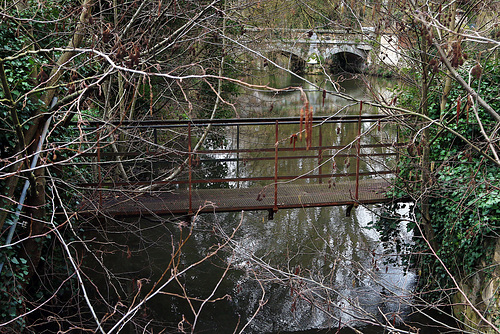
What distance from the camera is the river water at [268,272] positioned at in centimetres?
655

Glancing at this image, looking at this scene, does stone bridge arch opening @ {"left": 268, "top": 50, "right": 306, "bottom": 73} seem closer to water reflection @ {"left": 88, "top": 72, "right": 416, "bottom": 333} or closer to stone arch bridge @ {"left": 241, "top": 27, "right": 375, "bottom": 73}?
stone arch bridge @ {"left": 241, "top": 27, "right": 375, "bottom": 73}

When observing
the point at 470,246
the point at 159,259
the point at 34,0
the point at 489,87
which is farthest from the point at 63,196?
the point at 489,87

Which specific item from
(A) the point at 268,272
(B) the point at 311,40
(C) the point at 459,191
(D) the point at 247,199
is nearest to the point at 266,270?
(A) the point at 268,272

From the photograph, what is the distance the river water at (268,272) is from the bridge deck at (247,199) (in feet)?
0.74

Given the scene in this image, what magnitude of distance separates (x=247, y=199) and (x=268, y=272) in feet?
4.16

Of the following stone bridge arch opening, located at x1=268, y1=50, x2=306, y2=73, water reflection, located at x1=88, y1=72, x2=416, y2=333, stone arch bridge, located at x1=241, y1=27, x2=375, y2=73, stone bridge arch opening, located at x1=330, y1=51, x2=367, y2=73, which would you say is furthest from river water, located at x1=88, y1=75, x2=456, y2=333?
stone bridge arch opening, located at x1=268, y1=50, x2=306, y2=73

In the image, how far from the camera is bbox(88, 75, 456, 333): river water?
21.5 ft

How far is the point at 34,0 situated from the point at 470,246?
632cm

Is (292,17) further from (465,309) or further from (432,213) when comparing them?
(465,309)

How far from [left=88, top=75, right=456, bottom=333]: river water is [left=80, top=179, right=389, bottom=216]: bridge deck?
226mm

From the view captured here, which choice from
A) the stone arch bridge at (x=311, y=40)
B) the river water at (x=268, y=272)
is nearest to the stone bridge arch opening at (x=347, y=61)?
the stone arch bridge at (x=311, y=40)

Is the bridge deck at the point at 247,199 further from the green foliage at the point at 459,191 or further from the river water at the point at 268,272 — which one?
the green foliage at the point at 459,191

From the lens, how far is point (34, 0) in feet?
18.7

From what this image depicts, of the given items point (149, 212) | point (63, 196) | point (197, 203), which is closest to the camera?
point (63, 196)
